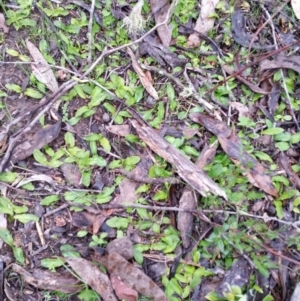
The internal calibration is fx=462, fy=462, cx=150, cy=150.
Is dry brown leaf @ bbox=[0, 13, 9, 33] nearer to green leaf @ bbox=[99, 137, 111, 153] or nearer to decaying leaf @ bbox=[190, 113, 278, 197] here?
green leaf @ bbox=[99, 137, 111, 153]

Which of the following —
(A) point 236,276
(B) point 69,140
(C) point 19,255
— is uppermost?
(B) point 69,140

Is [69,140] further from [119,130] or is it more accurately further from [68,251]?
[68,251]

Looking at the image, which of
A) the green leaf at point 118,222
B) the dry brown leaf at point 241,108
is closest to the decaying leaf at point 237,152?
the dry brown leaf at point 241,108

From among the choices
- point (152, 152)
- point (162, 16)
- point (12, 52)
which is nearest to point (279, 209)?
point (152, 152)

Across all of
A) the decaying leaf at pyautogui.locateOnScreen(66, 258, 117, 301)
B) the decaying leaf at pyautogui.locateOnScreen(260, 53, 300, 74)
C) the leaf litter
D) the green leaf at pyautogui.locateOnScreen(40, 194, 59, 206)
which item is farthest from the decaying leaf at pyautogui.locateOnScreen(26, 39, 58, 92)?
the decaying leaf at pyautogui.locateOnScreen(260, 53, 300, 74)

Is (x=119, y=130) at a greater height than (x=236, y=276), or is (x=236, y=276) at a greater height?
(x=119, y=130)

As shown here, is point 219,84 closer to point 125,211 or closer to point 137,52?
point 137,52
